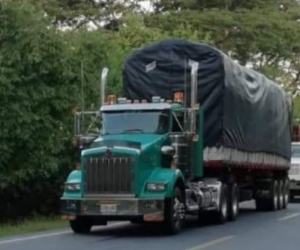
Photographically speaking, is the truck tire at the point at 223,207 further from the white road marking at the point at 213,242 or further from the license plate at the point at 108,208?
the license plate at the point at 108,208

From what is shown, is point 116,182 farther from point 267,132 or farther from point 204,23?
point 204,23

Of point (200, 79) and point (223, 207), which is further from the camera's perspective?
point (223, 207)

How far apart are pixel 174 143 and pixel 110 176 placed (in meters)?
2.05

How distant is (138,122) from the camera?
72.4ft

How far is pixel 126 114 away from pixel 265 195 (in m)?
10.3

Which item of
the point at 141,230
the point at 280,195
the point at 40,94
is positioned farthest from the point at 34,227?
the point at 280,195

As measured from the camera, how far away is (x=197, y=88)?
24.5 meters

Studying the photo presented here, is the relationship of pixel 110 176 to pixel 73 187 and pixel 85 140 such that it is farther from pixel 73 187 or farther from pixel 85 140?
pixel 85 140

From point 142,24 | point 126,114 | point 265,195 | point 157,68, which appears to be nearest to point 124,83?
point 157,68

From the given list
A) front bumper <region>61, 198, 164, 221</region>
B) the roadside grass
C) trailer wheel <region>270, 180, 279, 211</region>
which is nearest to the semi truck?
front bumper <region>61, 198, 164, 221</region>

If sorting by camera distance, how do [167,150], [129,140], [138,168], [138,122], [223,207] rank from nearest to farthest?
[138,168], [129,140], [167,150], [138,122], [223,207]

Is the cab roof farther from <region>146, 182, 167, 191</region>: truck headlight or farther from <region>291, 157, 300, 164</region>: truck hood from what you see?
<region>291, 157, 300, 164</region>: truck hood

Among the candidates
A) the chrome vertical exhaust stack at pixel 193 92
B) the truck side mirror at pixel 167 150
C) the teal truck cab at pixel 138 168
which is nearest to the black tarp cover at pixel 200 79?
the chrome vertical exhaust stack at pixel 193 92

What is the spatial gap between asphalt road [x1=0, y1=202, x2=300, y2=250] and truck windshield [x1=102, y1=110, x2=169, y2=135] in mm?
2163
